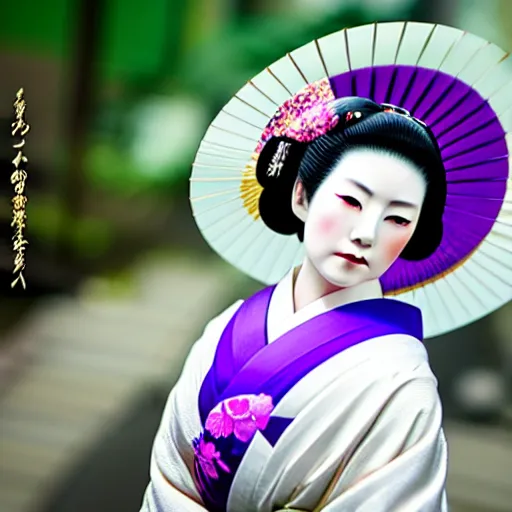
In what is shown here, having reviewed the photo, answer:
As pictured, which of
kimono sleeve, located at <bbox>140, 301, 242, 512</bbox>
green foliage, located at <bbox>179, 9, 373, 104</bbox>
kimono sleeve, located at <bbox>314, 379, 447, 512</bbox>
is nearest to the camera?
kimono sleeve, located at <bbox>314, 379, 447, 512</bbox>

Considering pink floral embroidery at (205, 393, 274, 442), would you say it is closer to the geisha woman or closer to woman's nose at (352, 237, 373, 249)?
the geisha woman

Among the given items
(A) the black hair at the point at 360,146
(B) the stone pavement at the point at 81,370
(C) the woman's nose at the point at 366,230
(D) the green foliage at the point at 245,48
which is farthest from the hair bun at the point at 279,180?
(B) the stone pavement at the point at 81,370

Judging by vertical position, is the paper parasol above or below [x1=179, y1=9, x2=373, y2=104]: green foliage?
→ below

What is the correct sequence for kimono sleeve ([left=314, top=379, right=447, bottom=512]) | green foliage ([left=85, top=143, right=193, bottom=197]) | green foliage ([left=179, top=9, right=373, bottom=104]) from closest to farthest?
kimono sleeve ([left=314, top=379, right=447, bottom=512]) → green foliage ([left=179, top=9, right=373, bottom=104]) → green foliage ([left=85, top=143, right=193, bottom=197])

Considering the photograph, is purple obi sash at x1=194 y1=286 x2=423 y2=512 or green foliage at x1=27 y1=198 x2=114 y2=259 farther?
green foliage at x1=27 y1=198 x2=114 y2=259

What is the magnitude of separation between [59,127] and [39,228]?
175 mm

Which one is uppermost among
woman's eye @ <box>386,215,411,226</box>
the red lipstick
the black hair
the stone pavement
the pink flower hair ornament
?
the pink flower hair ornament

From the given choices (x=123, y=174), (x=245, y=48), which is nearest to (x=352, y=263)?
(x=245, y=48)

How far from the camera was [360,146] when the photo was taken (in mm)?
753

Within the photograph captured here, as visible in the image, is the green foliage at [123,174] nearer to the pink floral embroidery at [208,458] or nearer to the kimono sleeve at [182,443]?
the kimono sleeve at [182,443]

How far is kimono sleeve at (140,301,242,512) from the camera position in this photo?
0.84 metres

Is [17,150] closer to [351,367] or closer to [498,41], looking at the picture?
[351,367]

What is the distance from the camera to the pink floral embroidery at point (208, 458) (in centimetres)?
80

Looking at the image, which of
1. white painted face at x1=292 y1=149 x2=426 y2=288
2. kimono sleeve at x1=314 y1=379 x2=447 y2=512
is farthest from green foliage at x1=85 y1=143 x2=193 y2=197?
kimono sleeve at x1=314 y1=379 x2=447 y2=512
